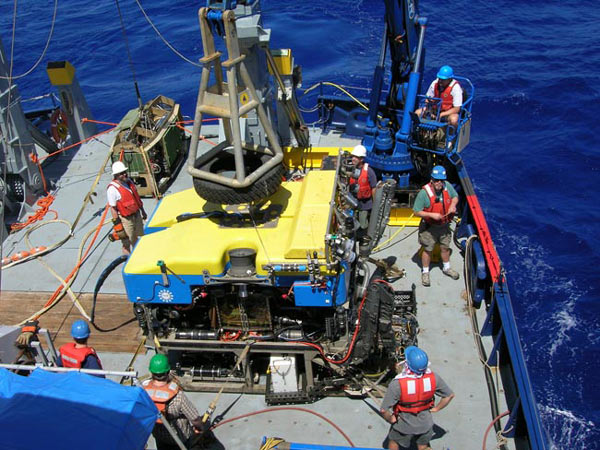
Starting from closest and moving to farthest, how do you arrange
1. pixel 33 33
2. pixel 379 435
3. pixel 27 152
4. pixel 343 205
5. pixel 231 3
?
pixel 379 435 → pixel 343 205 → pixel 231 3 → pixel 27 152 → pixel 33 33

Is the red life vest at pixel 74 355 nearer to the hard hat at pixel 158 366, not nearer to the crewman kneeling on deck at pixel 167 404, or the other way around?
the crewman kneeling on deck at pixel 167 404

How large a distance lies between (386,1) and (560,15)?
2050cm

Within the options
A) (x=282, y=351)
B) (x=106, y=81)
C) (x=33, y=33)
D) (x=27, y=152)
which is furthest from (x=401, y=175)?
(x=33, y=33)

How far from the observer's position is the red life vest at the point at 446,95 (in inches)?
402

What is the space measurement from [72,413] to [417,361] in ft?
9.74

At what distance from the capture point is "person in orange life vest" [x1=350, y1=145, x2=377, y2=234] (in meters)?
8.81

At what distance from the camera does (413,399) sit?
5523 mm

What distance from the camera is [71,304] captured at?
9047 millimetres

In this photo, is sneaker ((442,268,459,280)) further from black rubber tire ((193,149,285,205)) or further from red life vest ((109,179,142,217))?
red life vest ((109,179,142,217))

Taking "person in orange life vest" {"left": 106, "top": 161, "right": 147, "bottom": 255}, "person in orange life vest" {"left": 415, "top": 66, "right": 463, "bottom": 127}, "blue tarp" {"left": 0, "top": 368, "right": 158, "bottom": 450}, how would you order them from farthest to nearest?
1. "person in orange life vest" {"left": 415, "top": 66, "right": 463, "bottom": 127}
2. "person in orange life vest" {"left": 106, "top": 161, "right": 147, "bottom": 255}
3. "blue tarp" {"left": 0, "top": 368, "right": 158, "bottom": 450}

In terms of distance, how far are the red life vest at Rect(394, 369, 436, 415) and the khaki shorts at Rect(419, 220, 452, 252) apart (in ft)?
11.2

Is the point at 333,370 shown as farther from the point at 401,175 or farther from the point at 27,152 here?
the point at 27,152

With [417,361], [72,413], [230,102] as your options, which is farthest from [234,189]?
[72,413]

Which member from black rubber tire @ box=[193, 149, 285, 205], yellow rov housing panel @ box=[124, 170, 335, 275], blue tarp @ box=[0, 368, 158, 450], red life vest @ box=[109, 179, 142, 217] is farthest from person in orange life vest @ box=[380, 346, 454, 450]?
red life vest @ box=[109, 179, 142, 217]
